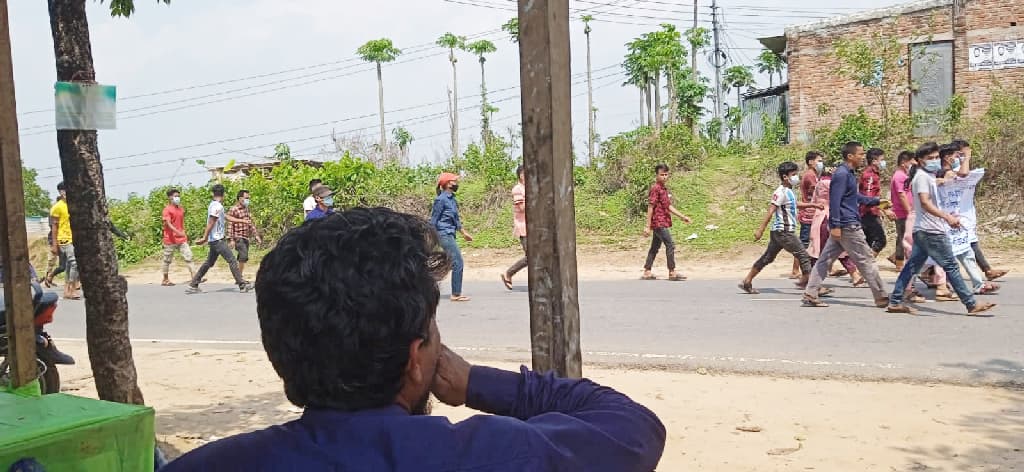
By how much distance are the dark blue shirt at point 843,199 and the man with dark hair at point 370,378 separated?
784 cm

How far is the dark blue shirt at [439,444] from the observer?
127 cm

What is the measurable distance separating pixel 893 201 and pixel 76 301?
37.9 feet

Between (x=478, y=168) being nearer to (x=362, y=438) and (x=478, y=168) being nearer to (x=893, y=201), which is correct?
(x=893, y=201)

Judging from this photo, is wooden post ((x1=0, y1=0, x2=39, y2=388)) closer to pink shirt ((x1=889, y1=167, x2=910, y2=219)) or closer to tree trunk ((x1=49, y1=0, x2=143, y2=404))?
tree trunk ((x1=49, y1=0, x2=143, y2=404))

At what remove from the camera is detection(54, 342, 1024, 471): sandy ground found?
440 centimetres

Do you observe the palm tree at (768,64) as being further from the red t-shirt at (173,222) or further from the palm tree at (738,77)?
A: the red t-shirt at (173,222)

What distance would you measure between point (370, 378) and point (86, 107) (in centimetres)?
265

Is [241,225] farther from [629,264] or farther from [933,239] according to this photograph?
[933,239]

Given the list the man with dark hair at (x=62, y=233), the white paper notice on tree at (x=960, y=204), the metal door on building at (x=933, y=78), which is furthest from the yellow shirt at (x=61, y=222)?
the metal door on building at (x=933, y=78)

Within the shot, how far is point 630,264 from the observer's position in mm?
14508

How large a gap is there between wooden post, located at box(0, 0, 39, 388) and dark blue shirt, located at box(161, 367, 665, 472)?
3.81ft

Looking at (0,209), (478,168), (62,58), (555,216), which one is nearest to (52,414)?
(0,209)

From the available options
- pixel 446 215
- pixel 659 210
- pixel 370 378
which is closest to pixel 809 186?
pixel 659 210

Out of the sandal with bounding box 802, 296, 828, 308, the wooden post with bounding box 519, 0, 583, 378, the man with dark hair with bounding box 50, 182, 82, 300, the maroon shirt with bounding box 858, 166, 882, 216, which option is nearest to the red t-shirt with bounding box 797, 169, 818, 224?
the maroon shirt with bounding box 858, 166, 882, 216
